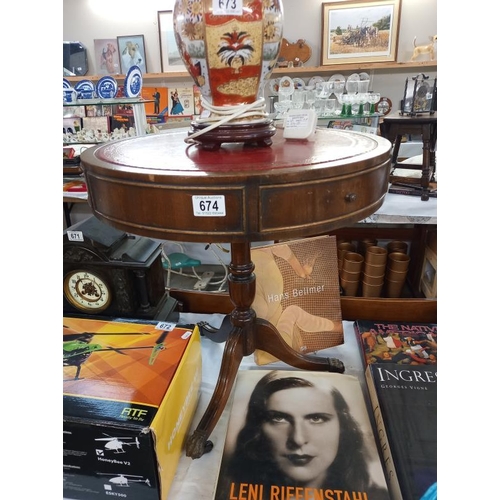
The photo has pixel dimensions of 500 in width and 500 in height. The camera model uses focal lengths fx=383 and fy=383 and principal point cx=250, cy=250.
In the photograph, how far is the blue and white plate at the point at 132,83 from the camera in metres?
1.42

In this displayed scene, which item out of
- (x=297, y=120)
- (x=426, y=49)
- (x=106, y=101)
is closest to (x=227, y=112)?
(x=297, y=120)

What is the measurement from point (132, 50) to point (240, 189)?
84.2 inches

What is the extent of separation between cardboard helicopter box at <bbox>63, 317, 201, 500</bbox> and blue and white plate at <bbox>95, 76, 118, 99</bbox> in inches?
41.1

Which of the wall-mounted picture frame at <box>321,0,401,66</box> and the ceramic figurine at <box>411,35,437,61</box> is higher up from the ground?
the wall-mounted picture frame at <box>321,0,401,66</box>

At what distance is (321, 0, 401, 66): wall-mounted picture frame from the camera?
1.95 metres

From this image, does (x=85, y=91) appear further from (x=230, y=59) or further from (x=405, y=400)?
(x=405, y=400)

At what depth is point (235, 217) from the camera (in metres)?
0.49

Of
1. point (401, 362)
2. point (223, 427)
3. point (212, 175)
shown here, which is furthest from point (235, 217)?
point (401, 362)

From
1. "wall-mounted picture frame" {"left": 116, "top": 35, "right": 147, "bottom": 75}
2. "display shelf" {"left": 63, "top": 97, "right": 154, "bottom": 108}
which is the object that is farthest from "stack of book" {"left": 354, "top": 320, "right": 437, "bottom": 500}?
"wall-mounted picture frame" {"left": 116, "top": 35, "right": 147, "bottom": 75}

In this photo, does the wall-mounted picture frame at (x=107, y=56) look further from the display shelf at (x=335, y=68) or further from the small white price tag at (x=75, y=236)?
the small white price tag at (x=75, y=236)

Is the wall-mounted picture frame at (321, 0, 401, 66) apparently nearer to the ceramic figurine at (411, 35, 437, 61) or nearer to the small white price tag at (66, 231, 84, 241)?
the ceramic figurine at (411, 35, 437, 61)

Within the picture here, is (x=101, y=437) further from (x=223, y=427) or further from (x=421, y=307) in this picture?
(x=421, y=307)

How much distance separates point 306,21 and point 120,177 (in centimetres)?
195

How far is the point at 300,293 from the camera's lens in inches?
42.6
